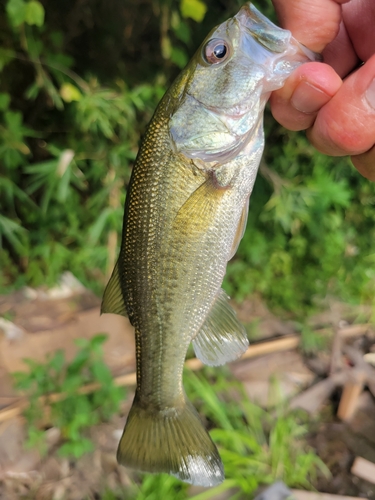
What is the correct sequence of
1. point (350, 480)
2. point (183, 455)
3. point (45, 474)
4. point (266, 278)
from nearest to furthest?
point (183, 455), point (45, 474), point (350, 480), point (266, 278)

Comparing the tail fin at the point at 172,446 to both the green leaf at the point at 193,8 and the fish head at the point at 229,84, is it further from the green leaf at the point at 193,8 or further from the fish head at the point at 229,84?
the green leaf at the point at 193,8

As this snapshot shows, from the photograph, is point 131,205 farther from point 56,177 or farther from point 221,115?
point 56,177

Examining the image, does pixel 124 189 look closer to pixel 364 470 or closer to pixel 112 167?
pixel 112 167

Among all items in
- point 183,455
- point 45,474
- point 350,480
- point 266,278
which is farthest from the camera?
point 266,278

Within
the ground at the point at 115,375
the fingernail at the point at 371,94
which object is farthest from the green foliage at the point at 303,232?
the fingernail at the point at 371,94

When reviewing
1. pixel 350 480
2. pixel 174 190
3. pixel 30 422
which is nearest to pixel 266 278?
pixel 350 480
